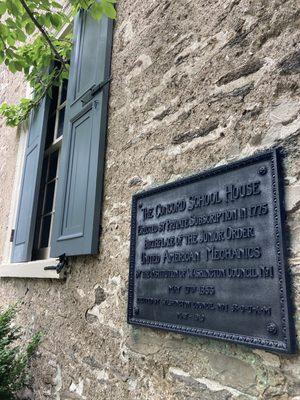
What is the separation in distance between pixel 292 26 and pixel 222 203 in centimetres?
76

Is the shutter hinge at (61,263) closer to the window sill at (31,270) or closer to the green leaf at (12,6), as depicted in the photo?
the window sill at (31,270)

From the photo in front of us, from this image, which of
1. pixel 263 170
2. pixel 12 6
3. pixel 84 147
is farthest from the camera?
pixel 84 147

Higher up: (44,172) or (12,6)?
(12,6)

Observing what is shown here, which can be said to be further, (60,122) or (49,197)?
(60,122)

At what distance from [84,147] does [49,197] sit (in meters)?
1.31

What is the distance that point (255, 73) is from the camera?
1595 mm

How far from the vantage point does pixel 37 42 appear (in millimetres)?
3602

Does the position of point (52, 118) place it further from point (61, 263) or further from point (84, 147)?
point (61, 263)

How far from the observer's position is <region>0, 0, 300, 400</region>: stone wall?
1.44 m

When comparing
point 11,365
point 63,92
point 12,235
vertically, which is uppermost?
point 63,92

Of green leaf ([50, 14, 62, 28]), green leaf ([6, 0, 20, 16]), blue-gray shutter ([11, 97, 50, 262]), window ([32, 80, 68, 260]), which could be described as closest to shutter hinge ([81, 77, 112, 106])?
green leaf ([50, 14, 62, 28])

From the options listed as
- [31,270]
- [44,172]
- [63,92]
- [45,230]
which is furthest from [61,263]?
[63,92]

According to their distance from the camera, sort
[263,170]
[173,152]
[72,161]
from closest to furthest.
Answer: [263,170] < [173,152] < [72,161]

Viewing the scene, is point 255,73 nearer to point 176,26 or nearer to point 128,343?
point 176,26
